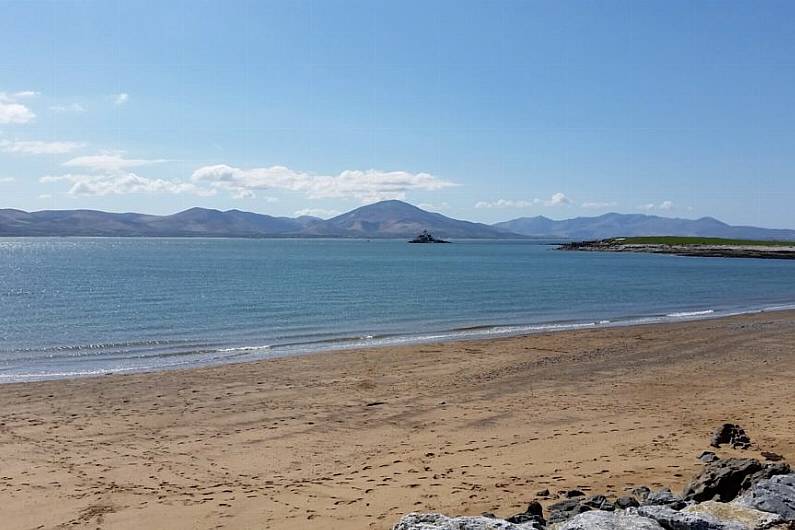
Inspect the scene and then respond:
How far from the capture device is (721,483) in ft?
27.2

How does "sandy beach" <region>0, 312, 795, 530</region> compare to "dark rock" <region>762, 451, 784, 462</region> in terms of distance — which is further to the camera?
"dark rock" <region>762, 451, 784, 462</region>

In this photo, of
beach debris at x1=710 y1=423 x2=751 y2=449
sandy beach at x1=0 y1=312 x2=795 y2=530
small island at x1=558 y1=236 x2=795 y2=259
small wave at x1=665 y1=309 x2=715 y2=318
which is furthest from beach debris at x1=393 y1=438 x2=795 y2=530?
small island at x1=558 y1=236 x2=795 y2=259

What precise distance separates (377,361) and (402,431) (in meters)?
8.53

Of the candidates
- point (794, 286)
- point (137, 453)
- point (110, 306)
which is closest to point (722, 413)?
point (137, 453)

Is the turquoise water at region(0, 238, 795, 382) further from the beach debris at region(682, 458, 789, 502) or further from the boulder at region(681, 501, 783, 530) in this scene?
the boulder at region(681, 501, 783, 530)

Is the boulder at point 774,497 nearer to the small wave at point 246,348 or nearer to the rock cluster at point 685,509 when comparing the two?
the rock cluster at point 685,509

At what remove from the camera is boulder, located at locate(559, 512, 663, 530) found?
20.6 ft

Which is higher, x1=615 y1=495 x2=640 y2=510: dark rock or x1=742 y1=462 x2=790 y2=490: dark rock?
x1=742 y1=462 x2=790 y2=490: dark rock

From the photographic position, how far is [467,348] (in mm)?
24750

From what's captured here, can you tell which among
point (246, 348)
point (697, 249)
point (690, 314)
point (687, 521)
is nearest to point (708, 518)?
point (687, 521)

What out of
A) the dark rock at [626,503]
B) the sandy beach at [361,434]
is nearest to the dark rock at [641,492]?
the dark rock at [626,503]

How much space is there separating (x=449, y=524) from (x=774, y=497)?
12.6ft

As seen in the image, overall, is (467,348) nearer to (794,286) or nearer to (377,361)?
(377,361)

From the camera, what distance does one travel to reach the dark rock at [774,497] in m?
7.20
